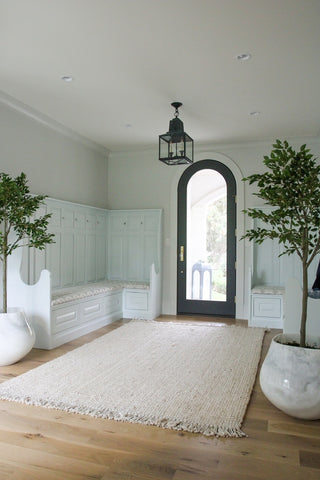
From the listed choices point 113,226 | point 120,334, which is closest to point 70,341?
point 120,334

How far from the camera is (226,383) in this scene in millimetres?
3068

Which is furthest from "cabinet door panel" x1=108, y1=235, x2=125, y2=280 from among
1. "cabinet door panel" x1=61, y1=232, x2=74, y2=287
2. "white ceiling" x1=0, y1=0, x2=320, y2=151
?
"white ceiling" x1=0, y1=0, x2=320, y2=151

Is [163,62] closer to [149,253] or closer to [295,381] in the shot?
[295,381]

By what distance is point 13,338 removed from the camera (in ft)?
11.2

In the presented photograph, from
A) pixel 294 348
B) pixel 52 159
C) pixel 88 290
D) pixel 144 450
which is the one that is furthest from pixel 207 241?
pixel 144 450

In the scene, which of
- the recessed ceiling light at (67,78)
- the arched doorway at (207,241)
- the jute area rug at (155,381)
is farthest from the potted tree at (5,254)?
the arched doorway at (207,241)

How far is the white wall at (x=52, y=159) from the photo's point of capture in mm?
4238

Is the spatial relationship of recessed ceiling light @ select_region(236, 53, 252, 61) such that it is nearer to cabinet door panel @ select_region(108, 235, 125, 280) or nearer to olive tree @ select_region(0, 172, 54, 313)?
olive tree @ select_region(0, 172, 54, 313)

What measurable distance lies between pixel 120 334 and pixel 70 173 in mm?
2302

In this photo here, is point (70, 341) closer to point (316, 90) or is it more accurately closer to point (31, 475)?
point (31, 475)

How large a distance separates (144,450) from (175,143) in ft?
10.3

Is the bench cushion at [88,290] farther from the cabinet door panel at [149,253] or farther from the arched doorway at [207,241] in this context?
the arched doorway at [207,241]

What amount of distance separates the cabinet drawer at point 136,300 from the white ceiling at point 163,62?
2.36 metres

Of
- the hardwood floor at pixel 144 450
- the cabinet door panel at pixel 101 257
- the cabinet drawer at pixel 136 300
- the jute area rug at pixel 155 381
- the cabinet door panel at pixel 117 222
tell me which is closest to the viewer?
the hardwood floor at pixel 144 450
